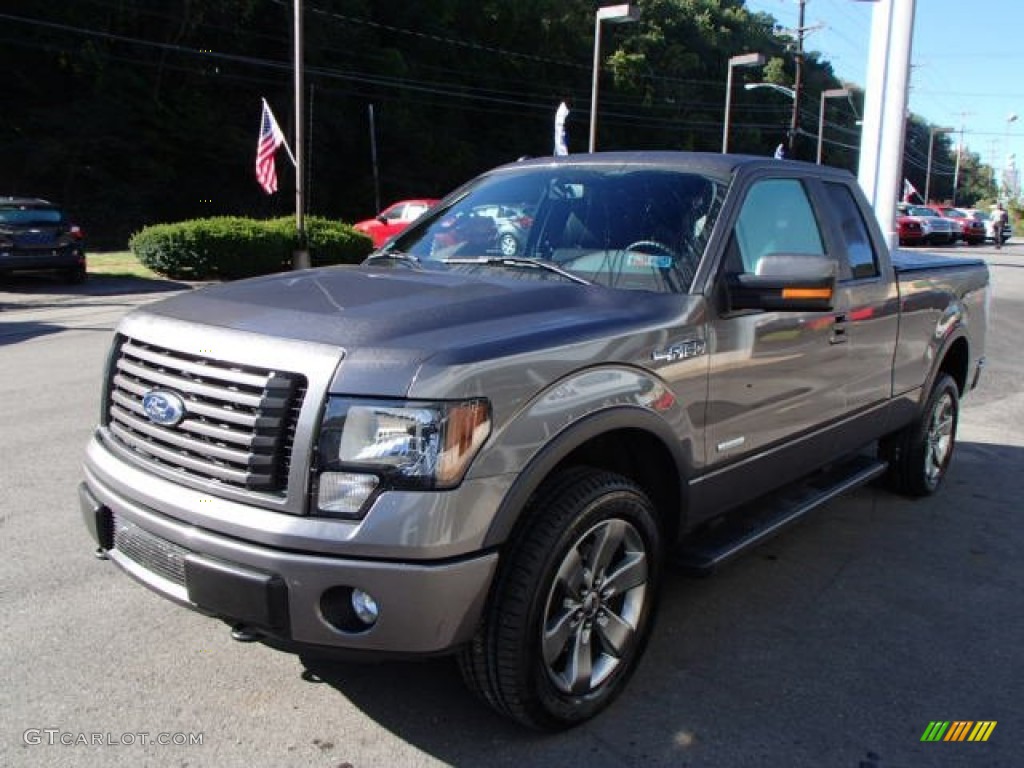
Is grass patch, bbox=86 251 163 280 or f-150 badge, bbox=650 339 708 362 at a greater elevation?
f-150 badge, bbox=650 339 708 362

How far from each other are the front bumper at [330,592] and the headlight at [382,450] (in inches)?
7.0

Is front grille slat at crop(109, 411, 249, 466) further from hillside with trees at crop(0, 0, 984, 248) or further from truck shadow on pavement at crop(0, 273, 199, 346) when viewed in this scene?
hillside with trees at crop(0, 0, 984, 248)

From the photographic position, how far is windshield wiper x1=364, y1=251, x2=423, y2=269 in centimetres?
392

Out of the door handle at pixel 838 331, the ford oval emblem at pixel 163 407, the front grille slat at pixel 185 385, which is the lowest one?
the ford oval emblem at pixel 163 407

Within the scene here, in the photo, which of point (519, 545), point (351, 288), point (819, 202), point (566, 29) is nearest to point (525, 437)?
point (519, 545)

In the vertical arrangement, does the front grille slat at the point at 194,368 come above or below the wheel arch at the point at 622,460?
above

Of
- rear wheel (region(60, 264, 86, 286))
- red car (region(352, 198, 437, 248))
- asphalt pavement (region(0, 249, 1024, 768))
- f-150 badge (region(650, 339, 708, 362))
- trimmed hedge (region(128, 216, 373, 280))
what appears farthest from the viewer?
red car (region(352, 198, 437, 248))

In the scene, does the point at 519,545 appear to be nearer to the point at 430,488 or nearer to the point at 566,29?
the point at 430,488

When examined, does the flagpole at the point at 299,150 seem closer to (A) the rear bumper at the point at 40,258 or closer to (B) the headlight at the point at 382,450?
(A) the rear bumper at the point at 40,258

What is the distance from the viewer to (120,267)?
2127cm

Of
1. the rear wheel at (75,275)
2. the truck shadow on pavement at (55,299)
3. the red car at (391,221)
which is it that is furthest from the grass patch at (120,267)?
the red car at (391,221)

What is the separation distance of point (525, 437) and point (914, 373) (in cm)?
339

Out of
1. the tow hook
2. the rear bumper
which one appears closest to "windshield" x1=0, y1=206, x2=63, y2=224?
the rear bumper

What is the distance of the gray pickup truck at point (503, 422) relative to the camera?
2477 mm
